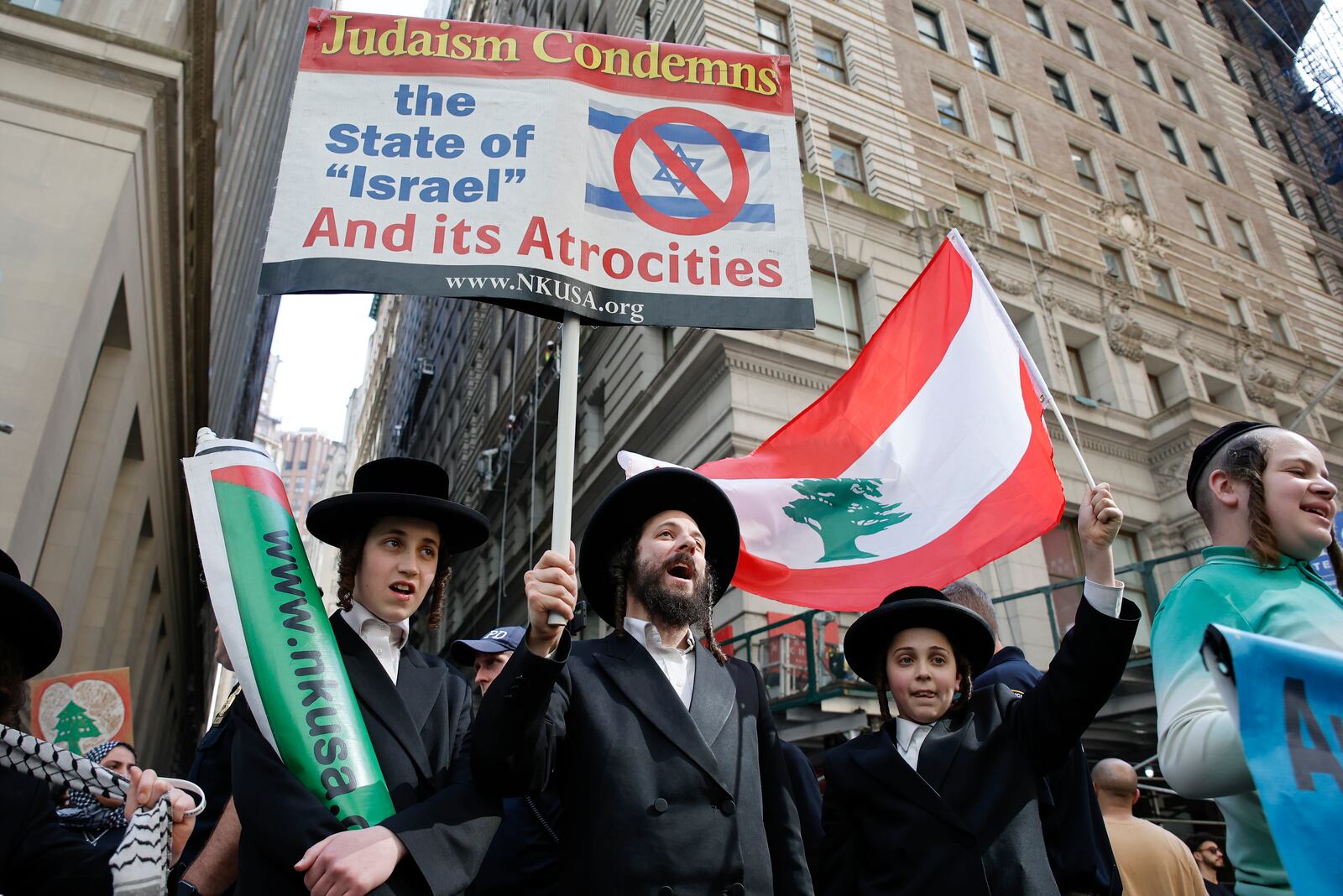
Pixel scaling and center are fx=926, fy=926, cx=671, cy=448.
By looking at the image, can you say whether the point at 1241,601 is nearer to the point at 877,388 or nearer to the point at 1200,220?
the point at 877,388

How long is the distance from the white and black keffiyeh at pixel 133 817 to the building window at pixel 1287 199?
38331 mm

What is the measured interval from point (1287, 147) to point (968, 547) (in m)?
38.3

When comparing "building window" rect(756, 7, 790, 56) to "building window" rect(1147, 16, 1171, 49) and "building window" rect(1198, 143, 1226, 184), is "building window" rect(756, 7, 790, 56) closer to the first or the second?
"building window" rect(1198, 143, 1226, 184)

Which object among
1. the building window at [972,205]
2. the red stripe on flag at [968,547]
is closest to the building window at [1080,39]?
the building window at [972,205]

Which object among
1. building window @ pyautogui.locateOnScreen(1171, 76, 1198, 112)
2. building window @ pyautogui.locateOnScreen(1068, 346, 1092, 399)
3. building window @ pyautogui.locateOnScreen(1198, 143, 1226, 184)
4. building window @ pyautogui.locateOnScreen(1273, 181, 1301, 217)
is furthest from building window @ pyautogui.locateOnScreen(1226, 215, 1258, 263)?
building window @ pyautogui.locateOnScreen(1068, 346, 1092, 399)

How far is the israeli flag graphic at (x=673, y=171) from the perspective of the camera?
438 centimetres

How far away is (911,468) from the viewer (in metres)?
6.37

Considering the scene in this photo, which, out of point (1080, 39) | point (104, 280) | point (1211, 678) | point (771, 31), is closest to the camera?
point (1211, 678)

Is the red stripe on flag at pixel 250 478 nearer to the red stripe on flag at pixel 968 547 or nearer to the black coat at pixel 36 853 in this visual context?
the black coat at pixel 36 853

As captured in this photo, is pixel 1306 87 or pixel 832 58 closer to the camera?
pixel 832 58

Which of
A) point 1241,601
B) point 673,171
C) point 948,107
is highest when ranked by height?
point 948,107

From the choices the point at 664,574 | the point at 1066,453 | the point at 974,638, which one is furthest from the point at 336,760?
the point at 1066,453

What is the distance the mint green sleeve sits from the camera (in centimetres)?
226

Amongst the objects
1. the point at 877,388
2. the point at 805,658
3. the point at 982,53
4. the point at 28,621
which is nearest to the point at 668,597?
the point at 28,621
